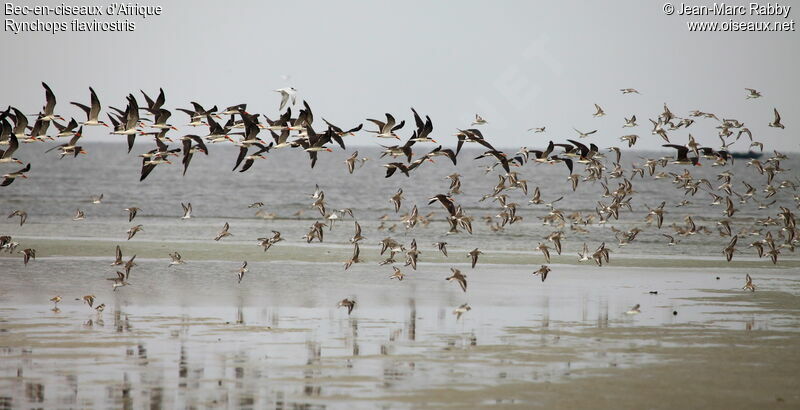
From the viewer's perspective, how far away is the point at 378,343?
53.9 ft

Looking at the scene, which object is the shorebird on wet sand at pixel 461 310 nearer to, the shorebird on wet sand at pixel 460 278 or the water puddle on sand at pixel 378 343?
the water puddle on sand at pixel 378 343

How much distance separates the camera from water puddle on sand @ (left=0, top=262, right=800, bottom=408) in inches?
516

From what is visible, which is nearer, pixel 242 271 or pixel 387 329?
pixel 387 329

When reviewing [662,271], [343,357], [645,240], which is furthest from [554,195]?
[343,357]

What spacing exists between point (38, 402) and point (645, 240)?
101ft

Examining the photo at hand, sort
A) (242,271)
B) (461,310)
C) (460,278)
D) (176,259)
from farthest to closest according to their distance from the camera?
(176,259), (242,271), (460,278), (461,310)

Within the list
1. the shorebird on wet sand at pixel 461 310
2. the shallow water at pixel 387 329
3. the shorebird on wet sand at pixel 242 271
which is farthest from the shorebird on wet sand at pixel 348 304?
the shorebird on wet sand at pixel 242 271

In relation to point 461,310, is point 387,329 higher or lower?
lower

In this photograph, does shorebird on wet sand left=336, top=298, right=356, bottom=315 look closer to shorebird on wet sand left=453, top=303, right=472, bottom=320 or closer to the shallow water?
the shallow water

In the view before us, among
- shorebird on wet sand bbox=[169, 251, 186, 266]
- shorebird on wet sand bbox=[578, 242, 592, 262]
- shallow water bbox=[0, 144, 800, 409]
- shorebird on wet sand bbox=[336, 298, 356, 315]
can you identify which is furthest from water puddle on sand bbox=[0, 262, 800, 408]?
shorebird on wet sand bbox=[578, 242, 592, 262]

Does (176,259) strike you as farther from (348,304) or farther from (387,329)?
(387,329)

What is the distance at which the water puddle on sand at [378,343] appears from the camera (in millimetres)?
13109

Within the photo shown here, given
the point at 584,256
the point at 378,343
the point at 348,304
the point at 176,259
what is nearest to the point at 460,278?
the point at 348,304

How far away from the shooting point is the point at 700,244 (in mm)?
37781
